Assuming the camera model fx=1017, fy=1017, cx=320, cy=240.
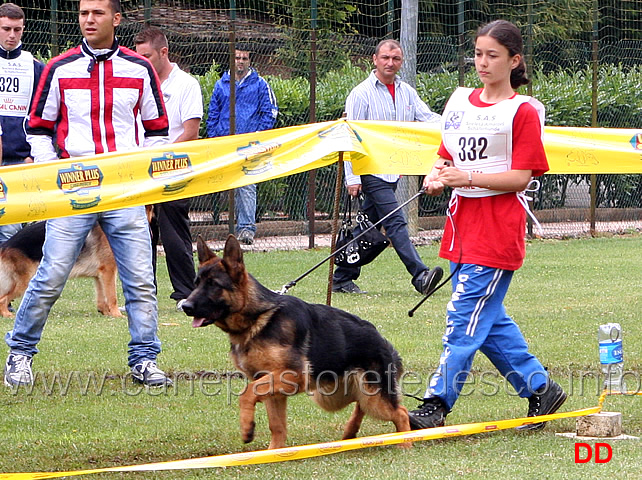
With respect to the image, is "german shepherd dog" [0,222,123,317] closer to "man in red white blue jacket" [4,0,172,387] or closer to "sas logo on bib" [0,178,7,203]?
"man in red white blue jacket" [4,0,172,387]

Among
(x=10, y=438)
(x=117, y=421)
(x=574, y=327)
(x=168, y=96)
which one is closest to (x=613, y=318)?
(x=574, y=327)

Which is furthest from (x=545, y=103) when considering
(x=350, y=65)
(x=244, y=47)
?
(x=244, y=47)

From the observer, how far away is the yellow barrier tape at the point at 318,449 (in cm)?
415

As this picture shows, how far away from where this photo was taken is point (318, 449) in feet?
14.8

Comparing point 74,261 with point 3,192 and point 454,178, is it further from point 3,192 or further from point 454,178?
point 454,178

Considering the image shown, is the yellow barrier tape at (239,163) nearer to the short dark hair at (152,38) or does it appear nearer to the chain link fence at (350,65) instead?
the short dark hair at (152,38)

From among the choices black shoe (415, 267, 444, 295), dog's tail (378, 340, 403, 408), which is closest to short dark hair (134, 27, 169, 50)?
black shoe (415, 267, 444, 295)

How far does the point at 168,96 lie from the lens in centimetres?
862

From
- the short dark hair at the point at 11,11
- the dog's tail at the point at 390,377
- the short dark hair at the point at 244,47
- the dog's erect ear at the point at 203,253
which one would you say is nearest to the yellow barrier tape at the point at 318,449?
the dog's tail at the point at 390,377

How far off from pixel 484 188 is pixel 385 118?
16.9 feet

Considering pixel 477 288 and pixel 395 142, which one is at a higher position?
pixel 395 142

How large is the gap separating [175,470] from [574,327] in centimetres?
448

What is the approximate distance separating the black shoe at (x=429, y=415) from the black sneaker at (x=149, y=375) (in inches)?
69.6

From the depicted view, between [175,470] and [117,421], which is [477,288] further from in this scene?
[117,421]
